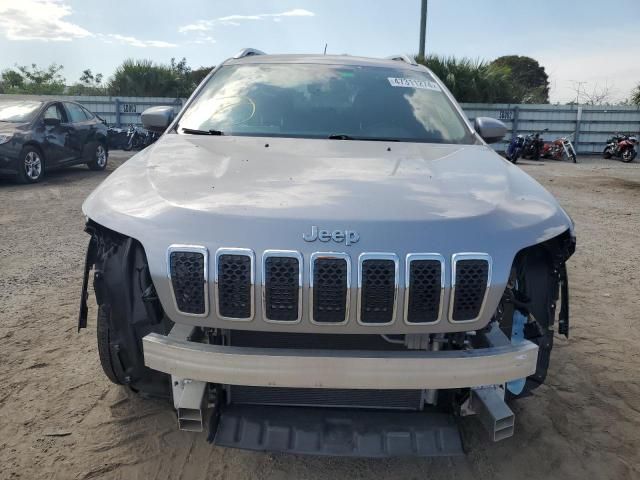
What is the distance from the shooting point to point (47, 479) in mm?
2373

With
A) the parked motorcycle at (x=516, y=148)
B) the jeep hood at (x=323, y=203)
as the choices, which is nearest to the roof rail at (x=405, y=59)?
the jeep hood at (x=323, y=203)

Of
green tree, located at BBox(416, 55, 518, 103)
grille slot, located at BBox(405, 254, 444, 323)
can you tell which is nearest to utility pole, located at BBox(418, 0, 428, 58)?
green tree, located at BBox(416, 55, 518, 103)

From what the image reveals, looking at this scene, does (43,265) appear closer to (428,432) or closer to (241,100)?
(241,100)

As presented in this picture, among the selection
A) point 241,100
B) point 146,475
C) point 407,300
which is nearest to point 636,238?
point 241,100

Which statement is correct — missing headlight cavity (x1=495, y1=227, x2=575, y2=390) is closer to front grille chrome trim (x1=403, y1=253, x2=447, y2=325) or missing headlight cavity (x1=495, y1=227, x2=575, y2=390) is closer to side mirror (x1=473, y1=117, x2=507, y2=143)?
front grille chrome trim (x1=403, y1=253, x2=447, y2=325)

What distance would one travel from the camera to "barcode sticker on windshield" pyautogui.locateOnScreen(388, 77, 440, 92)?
12.1 feet

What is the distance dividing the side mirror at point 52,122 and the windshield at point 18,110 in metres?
0.25

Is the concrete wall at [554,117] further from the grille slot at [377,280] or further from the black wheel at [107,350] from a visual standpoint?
the grille slot at [377,280]

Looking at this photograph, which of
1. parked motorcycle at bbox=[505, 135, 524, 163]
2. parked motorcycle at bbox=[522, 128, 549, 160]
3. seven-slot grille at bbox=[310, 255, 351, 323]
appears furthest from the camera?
parked motorcycle at bbox=[522, 128, 549, 160]

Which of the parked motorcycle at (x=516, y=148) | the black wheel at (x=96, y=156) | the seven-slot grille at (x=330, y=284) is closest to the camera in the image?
the seven-slot grille at (x=330, y=284)

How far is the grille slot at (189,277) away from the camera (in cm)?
199

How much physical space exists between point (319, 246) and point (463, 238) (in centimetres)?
54

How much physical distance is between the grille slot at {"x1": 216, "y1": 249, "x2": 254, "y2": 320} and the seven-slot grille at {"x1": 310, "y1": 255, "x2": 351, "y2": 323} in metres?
0.23

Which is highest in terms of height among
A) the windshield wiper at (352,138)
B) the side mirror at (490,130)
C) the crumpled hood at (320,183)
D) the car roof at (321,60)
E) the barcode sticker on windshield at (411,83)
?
the car roof at (321,60)
